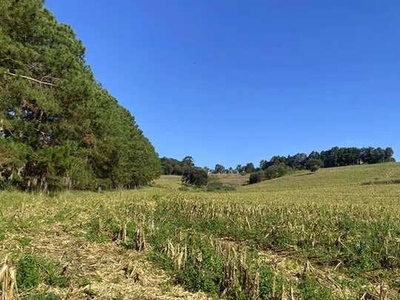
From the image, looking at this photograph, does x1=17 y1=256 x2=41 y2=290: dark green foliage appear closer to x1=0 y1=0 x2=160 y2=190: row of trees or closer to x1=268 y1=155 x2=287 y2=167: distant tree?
x1=0 y1=0 x2=160 y2=190: row of trees

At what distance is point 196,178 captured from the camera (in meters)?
126

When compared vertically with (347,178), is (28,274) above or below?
below

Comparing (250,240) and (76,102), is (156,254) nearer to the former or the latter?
(250,240)

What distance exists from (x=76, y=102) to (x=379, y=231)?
54.7ft

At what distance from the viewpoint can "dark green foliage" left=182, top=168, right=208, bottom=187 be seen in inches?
4916

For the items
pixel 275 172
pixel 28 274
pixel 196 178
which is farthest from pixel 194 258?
pixel 275 172

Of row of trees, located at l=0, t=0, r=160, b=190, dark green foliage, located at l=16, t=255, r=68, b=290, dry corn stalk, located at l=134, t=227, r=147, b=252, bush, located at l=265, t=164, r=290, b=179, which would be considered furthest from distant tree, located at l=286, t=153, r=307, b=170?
dark green foliage, located at l=16, t=255, r=68, b=290

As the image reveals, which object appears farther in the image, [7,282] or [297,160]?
[297,160]

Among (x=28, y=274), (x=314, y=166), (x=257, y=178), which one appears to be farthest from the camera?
(x=257, y=178)

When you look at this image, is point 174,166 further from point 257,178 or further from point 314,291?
point 314,291

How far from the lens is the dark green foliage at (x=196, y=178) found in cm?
12488

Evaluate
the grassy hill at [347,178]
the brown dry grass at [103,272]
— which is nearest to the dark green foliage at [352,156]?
the grassy hill at [347,178]

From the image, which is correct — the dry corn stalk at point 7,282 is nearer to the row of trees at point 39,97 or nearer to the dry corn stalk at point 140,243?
the dry corn stalk at point 140,243

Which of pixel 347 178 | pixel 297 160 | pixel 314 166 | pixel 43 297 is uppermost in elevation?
pixel 297 160
